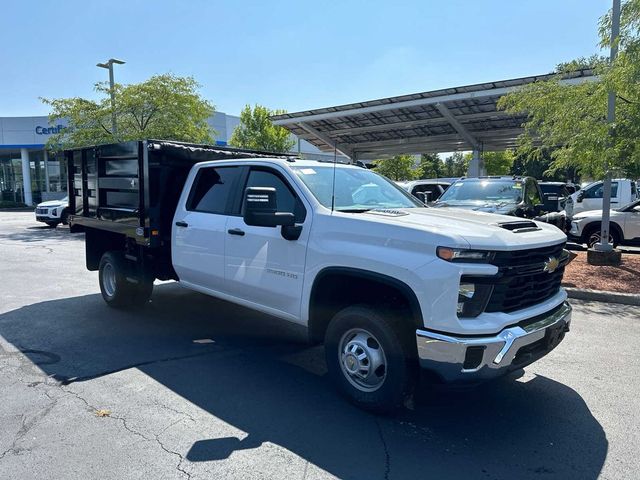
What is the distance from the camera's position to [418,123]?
22.8 metres

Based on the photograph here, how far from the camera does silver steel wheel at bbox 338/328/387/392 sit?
3746 millimetres

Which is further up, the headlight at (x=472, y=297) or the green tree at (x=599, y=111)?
the green tree at (x=599, y=111)

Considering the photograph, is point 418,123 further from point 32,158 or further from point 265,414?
point 32,158

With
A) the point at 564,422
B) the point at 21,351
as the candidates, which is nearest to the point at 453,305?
the point at 564,422

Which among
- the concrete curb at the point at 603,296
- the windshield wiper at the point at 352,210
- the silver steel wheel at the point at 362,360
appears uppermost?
the windshield wiper at the point at 352,210

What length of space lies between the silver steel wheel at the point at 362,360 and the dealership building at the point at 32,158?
32347 millimetres

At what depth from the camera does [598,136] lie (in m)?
8.20

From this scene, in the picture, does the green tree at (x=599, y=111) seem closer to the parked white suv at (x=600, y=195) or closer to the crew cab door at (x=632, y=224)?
the crew cab door at (x=632, y=224)

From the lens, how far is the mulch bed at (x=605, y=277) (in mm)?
8023

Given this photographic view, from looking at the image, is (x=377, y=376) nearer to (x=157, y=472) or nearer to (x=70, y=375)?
(x=157, y=472)

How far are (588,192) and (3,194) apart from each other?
45.2 metres

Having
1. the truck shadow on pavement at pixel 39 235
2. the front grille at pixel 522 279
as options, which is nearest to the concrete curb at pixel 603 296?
the front grille at pixel 522 279

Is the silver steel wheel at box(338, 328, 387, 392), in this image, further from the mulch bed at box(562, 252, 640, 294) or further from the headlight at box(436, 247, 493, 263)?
the mulch bed at box(562, 252, 640, 294)

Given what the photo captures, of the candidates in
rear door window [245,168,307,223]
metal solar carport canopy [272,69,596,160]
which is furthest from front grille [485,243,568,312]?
metal solar carport canopy [272,69,596,160]
